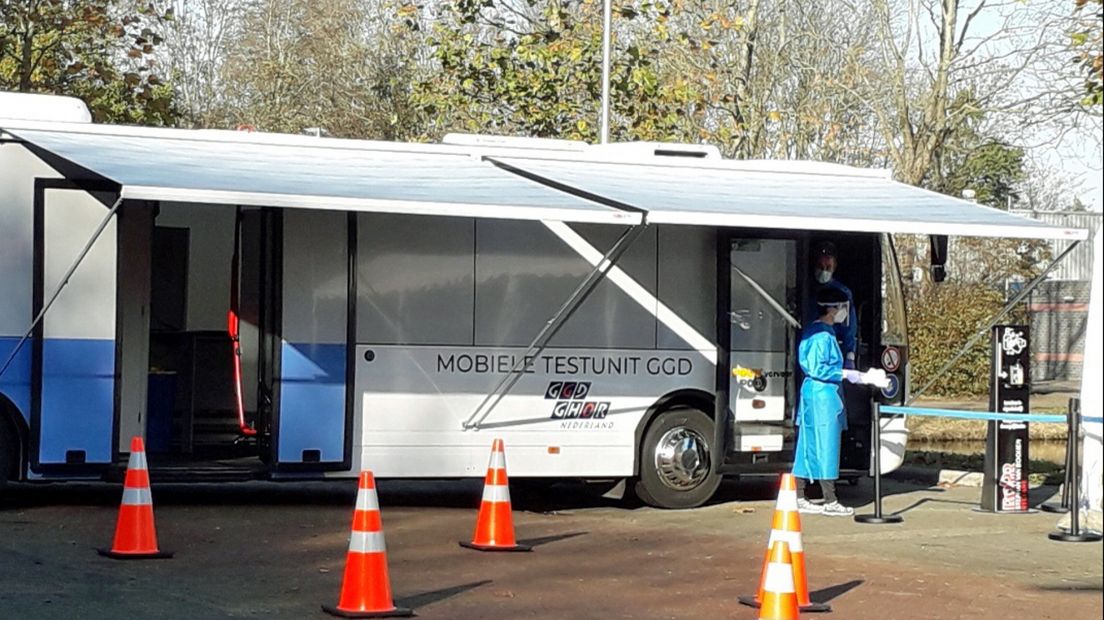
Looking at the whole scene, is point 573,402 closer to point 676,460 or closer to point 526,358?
point 526,358

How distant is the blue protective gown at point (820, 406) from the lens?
1395 cm

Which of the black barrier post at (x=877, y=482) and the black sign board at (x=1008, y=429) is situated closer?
the black barrier post at (x=877, y=482)

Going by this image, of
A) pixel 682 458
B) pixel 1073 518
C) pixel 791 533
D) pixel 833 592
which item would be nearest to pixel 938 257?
pixel 682 458

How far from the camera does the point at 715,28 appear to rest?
94.9ft

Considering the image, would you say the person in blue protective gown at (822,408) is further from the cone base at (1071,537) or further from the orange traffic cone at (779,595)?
the orange traffic cone at (779,595)

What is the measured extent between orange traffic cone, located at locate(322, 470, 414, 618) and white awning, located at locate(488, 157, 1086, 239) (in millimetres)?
3466

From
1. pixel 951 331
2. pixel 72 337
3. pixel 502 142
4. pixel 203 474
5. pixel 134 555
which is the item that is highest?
pixel 502 142

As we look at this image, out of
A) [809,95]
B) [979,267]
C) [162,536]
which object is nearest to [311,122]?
[809,95]

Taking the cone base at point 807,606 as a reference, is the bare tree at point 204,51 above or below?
above

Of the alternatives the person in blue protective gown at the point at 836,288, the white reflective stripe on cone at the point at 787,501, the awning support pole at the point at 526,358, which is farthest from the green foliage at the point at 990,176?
the white reflective stripe on cone at the point at 787,501

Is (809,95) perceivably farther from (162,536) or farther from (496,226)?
(162,536)

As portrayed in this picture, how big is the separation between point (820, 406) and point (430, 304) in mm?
3264

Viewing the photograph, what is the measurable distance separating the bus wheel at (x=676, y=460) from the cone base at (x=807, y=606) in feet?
14.8

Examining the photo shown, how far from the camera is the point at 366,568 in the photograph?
29.2 feet
